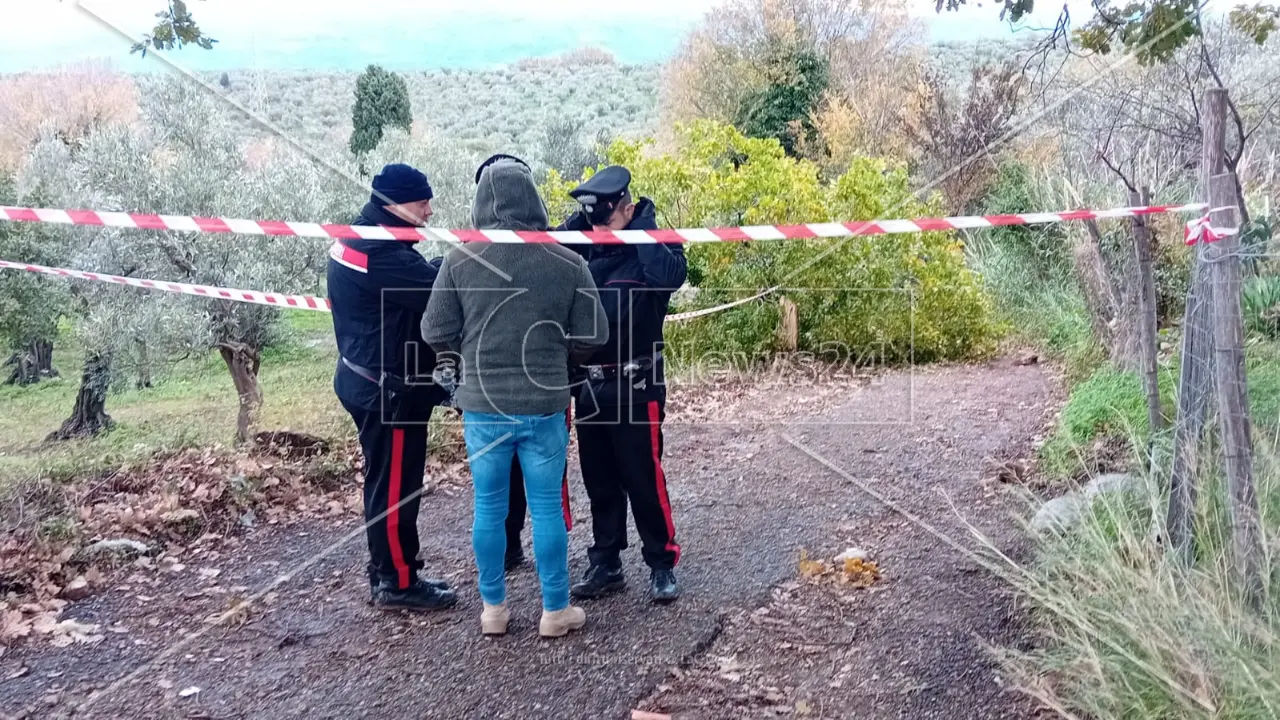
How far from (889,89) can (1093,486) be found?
57.2 ft

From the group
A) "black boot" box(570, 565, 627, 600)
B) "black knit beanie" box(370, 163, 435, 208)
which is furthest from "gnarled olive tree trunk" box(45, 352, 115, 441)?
"black boot" box(570, 565, 627, 600)

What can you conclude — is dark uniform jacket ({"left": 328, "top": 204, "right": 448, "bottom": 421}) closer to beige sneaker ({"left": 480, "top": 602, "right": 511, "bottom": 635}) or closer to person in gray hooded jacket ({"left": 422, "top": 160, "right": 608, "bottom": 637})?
person in gray hooded jacket ({"left": 422, "top": 160, "right": 608, "bottom": 637})

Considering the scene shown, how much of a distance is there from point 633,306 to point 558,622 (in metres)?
1.32

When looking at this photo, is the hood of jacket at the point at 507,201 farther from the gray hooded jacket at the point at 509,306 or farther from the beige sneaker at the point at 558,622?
the beige sneaker at the point at 558,622

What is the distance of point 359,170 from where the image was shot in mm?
14297

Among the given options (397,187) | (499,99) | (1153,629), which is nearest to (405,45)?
(499,99)

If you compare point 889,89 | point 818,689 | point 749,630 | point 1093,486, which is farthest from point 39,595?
point 889,89

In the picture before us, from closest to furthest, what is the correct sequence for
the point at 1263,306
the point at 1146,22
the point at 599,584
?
1. the point at 599,584
2. the point at 1146,22
3. the point at 1263,306

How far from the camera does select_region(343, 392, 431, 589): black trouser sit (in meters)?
4.11

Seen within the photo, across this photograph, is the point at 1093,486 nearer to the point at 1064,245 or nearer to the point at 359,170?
the point at 1064,245

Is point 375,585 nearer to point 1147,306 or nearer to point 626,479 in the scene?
point 626,479

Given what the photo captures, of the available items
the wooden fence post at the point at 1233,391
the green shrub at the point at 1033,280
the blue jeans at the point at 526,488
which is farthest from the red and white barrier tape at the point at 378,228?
the green shrub at the point at 1033,280

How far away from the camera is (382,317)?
157 inches

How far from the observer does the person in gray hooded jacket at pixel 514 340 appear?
11.9 feet
